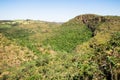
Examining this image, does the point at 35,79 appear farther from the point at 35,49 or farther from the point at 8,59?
the point at 35,49

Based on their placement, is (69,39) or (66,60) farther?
(69,39)

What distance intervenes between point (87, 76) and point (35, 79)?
23.1 metres

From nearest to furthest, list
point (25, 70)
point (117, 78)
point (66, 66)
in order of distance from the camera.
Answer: point (117, 78)
point (66, 66)
point (25, 70)

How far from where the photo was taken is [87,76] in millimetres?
61688

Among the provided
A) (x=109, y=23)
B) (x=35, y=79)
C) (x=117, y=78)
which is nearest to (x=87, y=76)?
(x=117, y=78)

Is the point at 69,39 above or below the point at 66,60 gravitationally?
above

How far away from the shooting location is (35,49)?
127 metres

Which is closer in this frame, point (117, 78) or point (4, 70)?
point (117, 78)

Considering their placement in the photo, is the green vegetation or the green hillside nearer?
the green hillside

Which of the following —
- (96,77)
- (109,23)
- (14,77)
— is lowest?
(14,77)

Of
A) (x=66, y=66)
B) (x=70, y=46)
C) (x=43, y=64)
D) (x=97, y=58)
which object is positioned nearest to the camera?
(x=97, y=58)

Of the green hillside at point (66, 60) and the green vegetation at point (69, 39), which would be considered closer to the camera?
the green hillside at point (66, 60)

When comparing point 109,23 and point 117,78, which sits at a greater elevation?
point 109,23

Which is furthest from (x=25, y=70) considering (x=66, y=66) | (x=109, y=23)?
(x=109, y=23)
